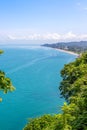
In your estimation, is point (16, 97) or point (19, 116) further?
point (16, 97)

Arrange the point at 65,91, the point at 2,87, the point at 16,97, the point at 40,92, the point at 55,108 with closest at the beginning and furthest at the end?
the point at 2,87, the point at 65,91, the point at 55,108, the point at 16,97, the point at 40,92

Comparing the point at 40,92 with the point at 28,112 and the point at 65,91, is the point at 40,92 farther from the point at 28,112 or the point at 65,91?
the point at 65,91

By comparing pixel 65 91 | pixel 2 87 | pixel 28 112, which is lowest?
pixel 28 112

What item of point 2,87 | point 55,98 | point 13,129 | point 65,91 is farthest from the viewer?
point 55,98

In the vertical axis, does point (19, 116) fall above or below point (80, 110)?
below

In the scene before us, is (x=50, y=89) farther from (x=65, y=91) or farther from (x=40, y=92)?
(x=65, y=91)

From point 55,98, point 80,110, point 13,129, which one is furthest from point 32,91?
point 80,110
